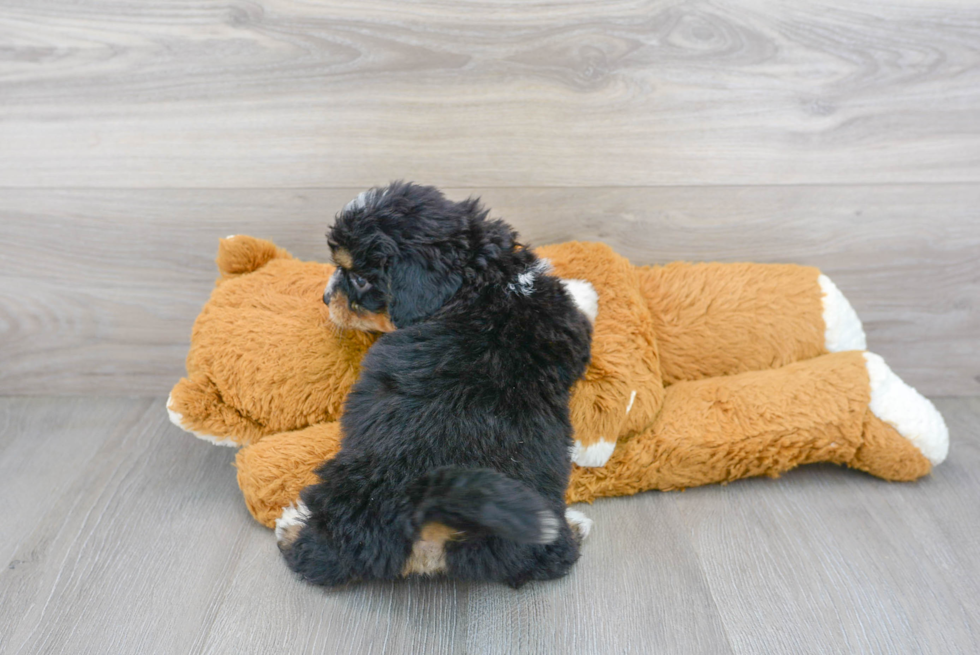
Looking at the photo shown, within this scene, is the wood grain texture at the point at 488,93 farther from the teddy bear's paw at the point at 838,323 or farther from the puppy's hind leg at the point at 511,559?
the puppy's hind leg at the point at 511,559

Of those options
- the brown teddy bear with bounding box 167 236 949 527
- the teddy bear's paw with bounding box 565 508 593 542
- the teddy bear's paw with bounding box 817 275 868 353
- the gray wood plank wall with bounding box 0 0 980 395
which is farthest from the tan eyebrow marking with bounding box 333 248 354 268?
the teddy bear's paw with bounding box 817 275 868 353

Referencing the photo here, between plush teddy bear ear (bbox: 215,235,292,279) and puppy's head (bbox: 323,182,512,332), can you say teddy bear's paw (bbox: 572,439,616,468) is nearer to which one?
puppy's head (bbox: 323,182,512,332)

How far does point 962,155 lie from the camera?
1.41m

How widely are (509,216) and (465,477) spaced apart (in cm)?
71

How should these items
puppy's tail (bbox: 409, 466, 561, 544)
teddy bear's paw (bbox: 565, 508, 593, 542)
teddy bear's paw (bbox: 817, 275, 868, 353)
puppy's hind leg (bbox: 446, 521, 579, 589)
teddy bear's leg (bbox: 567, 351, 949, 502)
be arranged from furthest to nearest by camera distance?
teddy bear's paw (bbox: 817, 275, 868, 353) < teddy bear's leg (bbox: 567, 351, 949, 502) < teddy bear's paw (bbox: 565, 508, 593, 542) < puppy's hind leg (bbox: 446, 521, 579, 589) < puppy's tail (bbox: 409, 466, 561, 544)

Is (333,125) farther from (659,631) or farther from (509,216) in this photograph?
(659,631)

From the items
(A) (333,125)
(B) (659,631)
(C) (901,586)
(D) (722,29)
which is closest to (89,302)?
(A) (333,125)

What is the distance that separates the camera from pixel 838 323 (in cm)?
135

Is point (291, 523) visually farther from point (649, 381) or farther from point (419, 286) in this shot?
point (649, 381)

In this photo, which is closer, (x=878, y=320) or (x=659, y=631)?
(x=659, y=631)

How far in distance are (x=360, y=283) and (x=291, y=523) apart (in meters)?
0.40

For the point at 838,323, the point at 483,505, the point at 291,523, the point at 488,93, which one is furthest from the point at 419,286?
the point at 838,323

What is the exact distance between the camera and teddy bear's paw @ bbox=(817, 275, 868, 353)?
53.1 inches

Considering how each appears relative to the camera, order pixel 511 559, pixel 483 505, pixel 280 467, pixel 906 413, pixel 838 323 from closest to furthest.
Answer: pixel 483 505 → pixel 511 559 → pixel 280 467 → pixel 906 413 → pixel 838 323
